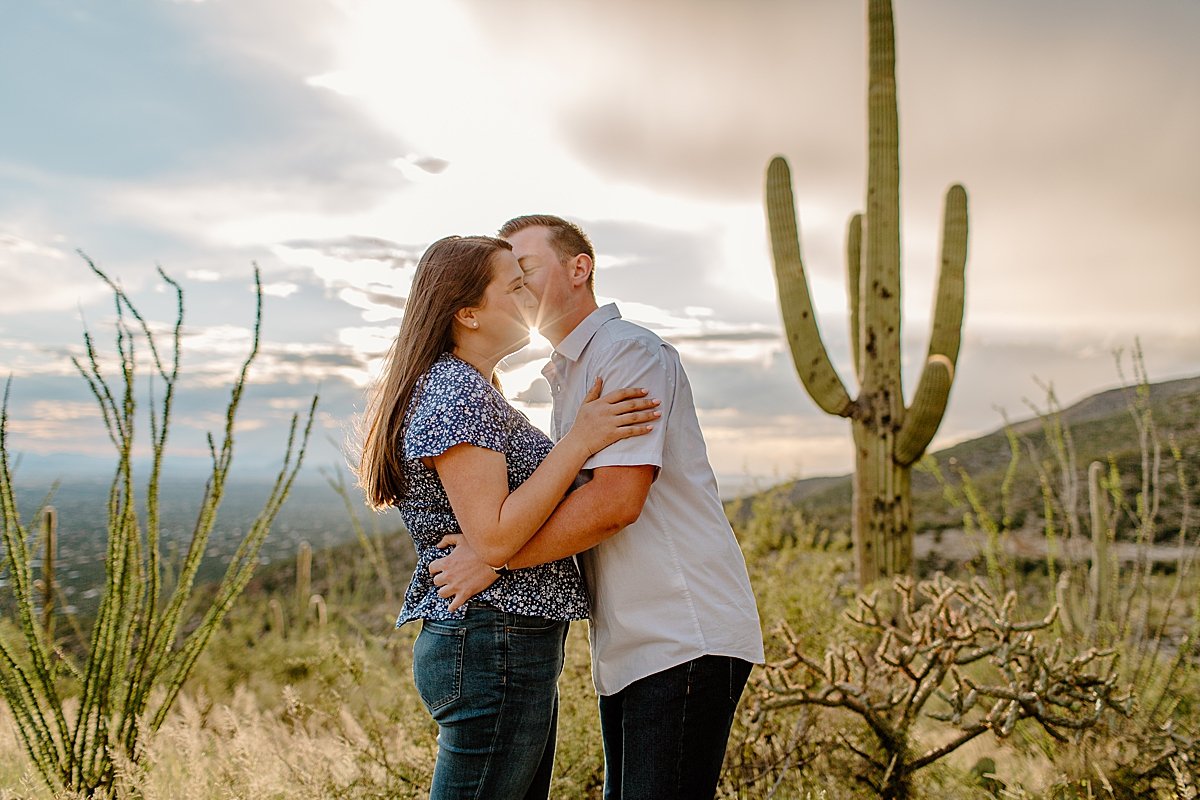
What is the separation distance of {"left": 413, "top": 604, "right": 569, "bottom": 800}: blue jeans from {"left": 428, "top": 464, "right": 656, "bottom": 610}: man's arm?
86mm

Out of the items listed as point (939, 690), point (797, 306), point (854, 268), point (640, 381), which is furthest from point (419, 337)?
point (854, 268)

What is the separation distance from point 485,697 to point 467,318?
874mm

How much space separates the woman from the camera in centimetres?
184

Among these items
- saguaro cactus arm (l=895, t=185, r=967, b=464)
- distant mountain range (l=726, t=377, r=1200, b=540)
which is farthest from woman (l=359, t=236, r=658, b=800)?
distant mountain range (l=726, t=377, r=1200, b=540)

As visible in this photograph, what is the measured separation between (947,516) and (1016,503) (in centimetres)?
111

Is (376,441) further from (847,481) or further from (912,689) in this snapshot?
(847,481)

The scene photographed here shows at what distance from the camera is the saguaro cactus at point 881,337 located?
6.43 m

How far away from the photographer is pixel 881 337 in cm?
651

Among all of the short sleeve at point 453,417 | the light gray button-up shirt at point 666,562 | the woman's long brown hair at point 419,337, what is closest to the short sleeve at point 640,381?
the light gray button-up shirt at point 666,562

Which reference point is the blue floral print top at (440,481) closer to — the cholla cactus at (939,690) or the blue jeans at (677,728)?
the blue jeans at (677,728)

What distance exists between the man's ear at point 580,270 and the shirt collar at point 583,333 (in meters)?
0.14

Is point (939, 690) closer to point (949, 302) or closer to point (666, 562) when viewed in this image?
point (666, 562)

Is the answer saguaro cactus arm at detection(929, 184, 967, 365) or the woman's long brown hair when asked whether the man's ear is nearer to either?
the woman's long brown hair

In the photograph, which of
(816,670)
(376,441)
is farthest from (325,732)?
(376,441)
